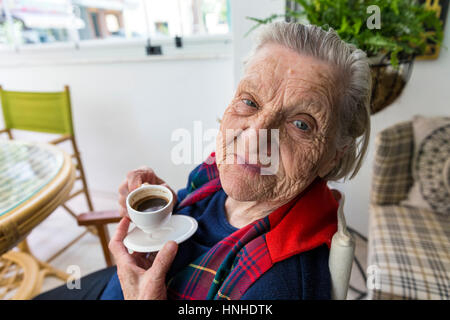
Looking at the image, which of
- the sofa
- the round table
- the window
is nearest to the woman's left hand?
the round table

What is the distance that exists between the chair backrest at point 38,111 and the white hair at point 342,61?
5.88 feet

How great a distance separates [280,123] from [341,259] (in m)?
0.30

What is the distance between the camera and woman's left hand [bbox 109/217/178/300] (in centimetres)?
57

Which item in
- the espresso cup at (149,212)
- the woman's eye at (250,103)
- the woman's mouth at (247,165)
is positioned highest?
the woman's eye at (250,103)

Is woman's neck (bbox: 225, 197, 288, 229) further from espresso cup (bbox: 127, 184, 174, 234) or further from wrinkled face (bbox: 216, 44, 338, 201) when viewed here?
espresso cup (bbox: 127, 184, 174, 234)

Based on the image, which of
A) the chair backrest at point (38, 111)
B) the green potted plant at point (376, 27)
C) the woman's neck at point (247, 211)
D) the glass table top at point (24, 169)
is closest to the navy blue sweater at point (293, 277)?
the woman's neck at point (247, 211)

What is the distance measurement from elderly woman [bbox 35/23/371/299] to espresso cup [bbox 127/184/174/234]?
0.06 meters

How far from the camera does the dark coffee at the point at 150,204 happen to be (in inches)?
23.9

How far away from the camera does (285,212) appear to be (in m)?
0.64

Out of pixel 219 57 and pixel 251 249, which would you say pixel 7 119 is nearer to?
pixel 219 57

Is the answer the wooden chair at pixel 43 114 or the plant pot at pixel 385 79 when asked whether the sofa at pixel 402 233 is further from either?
the wooden chair at pixel 43 114

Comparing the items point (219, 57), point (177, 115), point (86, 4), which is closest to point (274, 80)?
point (219, 57)

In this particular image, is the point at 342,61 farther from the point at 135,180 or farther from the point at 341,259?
the point at 135,180
